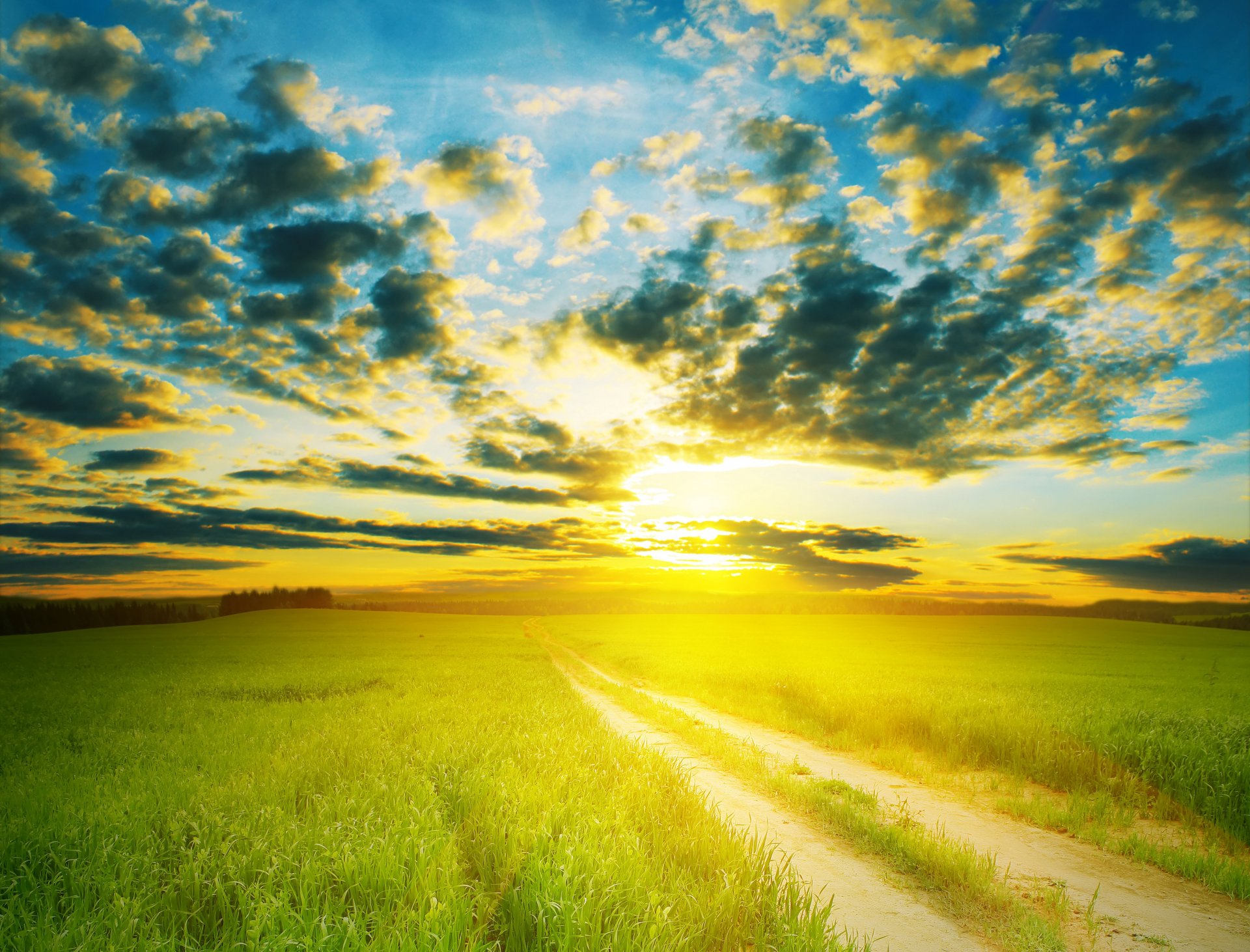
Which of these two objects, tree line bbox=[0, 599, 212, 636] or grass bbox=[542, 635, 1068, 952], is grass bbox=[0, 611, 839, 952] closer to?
grass bbox=[542, 635, 1068, 952]

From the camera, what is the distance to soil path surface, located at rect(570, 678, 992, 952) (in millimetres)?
5664

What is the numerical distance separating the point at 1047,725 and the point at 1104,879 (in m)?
6.73

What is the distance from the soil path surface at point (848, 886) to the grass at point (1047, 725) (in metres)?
4.44

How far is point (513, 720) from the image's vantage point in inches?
522

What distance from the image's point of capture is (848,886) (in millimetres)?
6812

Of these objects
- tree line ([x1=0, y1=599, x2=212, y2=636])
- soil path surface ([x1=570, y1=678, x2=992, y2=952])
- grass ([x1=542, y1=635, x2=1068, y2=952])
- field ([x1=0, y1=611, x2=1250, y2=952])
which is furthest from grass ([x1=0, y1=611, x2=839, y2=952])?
tree line ([x1=0, y1=599, x2=212, y2=636])

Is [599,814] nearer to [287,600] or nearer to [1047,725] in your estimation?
[1047,725]

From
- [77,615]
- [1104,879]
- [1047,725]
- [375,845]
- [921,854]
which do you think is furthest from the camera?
[77,615]

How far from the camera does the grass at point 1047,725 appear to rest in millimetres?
9609

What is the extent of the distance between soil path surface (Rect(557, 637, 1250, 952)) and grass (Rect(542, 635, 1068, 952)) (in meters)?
0.50

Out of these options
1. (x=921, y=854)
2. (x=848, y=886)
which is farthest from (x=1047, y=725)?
(x=848, y=886)

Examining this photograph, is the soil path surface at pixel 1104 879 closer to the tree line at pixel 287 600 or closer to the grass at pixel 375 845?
the grass at pixel 375 845

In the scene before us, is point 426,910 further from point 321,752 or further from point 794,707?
point 794,707

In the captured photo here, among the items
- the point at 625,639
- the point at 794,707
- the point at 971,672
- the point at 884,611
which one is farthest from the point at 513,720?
the point at 884,611
